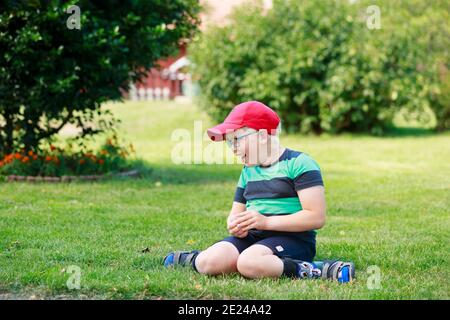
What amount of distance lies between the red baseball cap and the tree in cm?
469

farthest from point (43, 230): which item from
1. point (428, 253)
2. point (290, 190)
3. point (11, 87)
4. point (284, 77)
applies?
point (284, 77)

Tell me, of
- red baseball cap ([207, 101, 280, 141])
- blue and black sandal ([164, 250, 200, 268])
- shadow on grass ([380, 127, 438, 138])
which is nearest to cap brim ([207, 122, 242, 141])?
red baseball cap ([207, 101, 280, 141])

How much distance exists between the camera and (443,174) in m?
11.7

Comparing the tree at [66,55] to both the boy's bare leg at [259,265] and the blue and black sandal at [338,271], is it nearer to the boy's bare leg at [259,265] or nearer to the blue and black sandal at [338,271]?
the boy's bare leg at [259,265]

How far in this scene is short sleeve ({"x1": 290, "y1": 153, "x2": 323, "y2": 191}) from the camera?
5.00 meters

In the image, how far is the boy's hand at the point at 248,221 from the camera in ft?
16.5

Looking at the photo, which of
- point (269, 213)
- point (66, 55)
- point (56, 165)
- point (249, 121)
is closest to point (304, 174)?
point (269, 213)

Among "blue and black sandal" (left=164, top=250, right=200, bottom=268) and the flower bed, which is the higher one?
the flower bed

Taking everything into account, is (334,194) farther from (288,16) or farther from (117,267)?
(288,16)

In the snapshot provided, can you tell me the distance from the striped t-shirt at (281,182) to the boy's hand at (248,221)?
150 mm

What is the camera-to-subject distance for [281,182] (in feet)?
16.8

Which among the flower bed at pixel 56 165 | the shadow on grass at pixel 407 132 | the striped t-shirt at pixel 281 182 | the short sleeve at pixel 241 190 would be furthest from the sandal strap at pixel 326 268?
the shadow on grass at pixel 407 132

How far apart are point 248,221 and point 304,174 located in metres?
0.46

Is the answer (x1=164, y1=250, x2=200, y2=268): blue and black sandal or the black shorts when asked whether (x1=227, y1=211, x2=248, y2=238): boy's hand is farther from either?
(x1=164, y1=250, x2=200, y2=268): blue and black sandal
